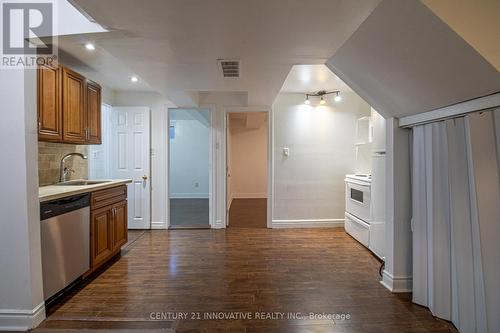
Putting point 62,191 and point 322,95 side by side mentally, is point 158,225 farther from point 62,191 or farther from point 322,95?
point 322,95

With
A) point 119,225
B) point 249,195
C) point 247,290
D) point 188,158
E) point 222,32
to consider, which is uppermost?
point 222,32

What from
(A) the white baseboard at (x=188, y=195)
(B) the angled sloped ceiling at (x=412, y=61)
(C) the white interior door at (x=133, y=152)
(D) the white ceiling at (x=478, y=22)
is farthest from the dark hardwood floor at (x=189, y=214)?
(D) the white ceiling at (x=478, y=22)

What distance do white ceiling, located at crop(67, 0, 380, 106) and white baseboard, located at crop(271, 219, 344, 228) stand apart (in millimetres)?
2786

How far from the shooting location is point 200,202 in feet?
25.2

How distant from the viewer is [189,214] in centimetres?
596

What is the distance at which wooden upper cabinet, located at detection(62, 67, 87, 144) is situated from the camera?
2.80 m

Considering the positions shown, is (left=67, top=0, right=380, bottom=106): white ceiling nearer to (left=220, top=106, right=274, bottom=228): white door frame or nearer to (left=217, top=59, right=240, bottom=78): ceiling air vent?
(left=217, top=59, right=240, bottom=78): ceiling air vent

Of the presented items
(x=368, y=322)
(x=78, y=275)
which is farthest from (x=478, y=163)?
(x=78, y=275)

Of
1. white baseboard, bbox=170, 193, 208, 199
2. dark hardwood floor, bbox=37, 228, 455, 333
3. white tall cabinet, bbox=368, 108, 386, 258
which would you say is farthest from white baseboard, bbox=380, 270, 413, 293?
white baseboard, bbox=170, 193, 208, 199

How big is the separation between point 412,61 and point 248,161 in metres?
7.00

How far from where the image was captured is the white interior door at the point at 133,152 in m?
4.53

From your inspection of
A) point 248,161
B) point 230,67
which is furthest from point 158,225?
point 248,161

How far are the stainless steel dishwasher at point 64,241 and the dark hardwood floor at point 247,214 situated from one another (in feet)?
8.73

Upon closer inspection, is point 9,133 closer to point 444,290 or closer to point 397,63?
point 397,63
